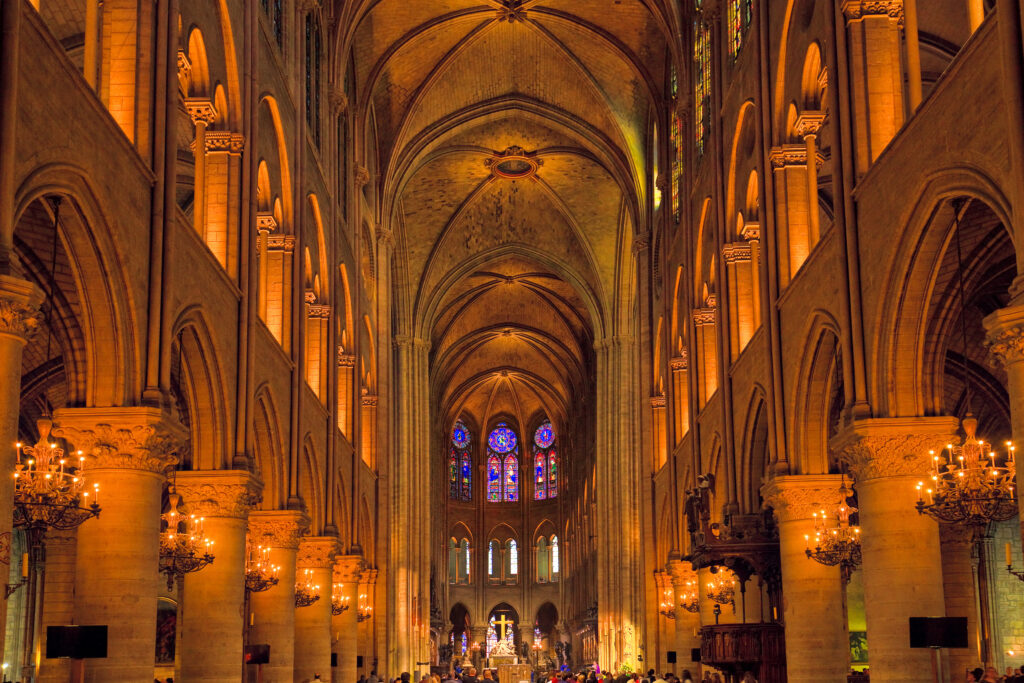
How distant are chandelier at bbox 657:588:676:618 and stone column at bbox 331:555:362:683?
26.7 ft

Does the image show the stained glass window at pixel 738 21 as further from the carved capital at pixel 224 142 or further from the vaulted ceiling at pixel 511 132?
the carved capital at pixel 224 142

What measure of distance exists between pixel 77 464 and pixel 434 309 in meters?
35.4

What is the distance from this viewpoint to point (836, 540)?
1753 centimetres

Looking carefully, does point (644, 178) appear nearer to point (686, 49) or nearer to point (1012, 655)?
point (686, 49)

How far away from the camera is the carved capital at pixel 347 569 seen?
3072cm

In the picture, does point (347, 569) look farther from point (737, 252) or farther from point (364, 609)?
point (737, 252)

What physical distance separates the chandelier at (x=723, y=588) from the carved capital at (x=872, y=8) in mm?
13042

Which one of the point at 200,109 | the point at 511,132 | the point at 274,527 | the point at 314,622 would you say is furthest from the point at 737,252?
the point at 511,132

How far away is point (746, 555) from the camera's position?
72.3 feet

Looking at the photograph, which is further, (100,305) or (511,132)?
(511,132)

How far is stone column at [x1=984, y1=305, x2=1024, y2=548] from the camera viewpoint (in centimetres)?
1046

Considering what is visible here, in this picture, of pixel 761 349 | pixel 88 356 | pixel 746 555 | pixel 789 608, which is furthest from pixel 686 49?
pixel 88 356

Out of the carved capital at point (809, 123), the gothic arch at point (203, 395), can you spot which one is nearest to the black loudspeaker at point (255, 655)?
the gothic arch at point (203, 395)

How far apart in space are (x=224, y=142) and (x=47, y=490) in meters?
8.69
